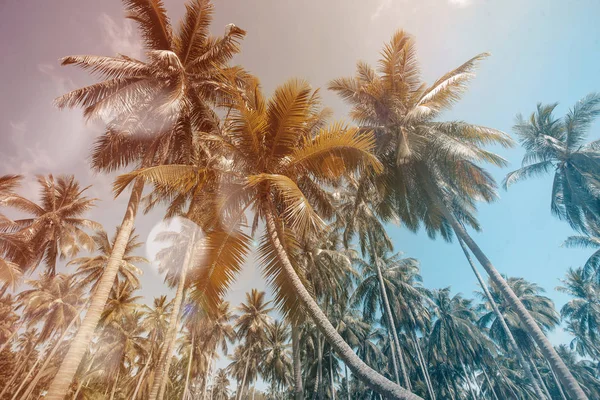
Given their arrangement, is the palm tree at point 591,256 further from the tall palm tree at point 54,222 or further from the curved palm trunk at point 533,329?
the tall palm tree at point 54,222

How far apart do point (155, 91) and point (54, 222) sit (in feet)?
42.7

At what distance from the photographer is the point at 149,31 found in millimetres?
8891

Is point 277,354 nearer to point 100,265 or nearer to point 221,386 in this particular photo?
point 100,265

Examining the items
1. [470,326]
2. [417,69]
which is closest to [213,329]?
[470,326]

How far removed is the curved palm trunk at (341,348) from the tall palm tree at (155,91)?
14.1ft

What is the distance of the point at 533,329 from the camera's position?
25.2 feet

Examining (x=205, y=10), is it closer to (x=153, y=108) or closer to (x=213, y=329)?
(x=153, y=108)

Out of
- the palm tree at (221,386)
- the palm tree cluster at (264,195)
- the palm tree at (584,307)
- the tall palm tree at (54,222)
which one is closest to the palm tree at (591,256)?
the palm tree cluster at (264,195)

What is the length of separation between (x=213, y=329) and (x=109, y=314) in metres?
9.72

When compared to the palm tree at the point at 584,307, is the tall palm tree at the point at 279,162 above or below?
below

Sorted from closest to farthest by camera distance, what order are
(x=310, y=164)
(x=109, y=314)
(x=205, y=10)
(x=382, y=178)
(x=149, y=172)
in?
(x=149, y=172), (x=310, y=164), (x=205, y=10), (x=382, y=178), (x=109, y=314)

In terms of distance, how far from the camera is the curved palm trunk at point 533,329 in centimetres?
643

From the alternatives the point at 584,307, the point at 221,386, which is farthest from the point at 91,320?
the point at 221,386

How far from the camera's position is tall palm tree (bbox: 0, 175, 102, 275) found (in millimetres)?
14898
